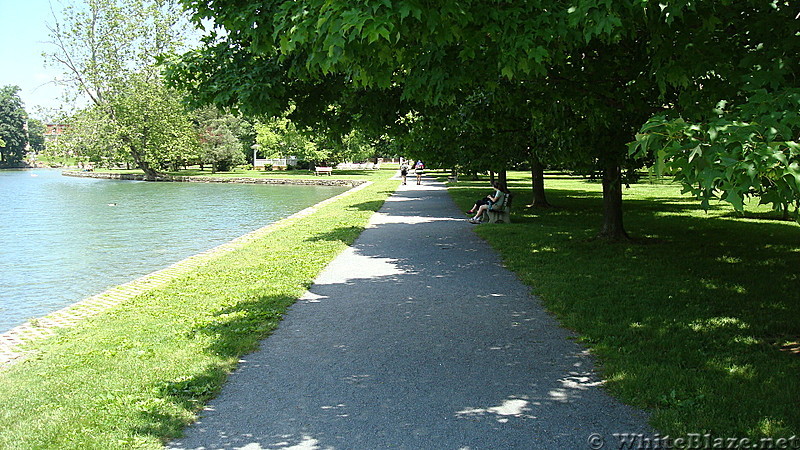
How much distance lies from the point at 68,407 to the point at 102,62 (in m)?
60.3

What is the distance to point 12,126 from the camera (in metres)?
103

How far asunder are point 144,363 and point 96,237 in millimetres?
13716

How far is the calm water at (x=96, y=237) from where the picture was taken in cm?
1079

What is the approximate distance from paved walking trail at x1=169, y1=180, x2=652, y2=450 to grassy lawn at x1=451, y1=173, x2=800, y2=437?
33 cm

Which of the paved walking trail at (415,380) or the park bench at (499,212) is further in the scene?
the park bench at (499,212)

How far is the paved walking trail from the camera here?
165 inches

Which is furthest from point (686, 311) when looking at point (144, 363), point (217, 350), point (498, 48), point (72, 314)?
point (72, 314)

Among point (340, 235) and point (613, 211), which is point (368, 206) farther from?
point (613, 211)

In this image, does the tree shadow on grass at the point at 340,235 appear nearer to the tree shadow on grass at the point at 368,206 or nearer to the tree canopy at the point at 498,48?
the tree shadow on grass at the point at 368,206

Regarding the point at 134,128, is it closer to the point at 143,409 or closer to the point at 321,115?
the point at 321,115

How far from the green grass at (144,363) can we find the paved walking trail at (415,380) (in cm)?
26

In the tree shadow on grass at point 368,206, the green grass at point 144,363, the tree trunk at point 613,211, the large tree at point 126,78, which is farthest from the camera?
the large tree at point 126,78

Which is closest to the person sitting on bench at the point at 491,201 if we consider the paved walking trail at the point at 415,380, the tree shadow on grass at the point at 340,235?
the tree shadow on grass at the point at 340,235

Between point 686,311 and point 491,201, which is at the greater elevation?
point 491,201
